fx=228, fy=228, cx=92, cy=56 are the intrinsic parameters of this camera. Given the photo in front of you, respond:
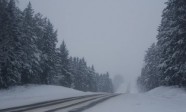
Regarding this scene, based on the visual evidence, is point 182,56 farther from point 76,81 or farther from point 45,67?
point 76,81

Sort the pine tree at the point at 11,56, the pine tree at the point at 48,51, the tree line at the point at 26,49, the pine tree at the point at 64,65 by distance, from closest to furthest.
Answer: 1. the tree line at the point at 26,49
2. the pine tree at the point at 11,56
3. the pine tree at the point at 48,51
4. the pine tree at the point at 64,65

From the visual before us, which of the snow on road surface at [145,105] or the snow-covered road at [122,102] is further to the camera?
the snow-covered road at [122,102]

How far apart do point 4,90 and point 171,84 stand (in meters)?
22.8

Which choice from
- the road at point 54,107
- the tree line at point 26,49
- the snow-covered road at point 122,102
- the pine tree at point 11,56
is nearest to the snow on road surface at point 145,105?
the snow-covered road at point 122,102

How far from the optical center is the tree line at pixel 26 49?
2293 centimetres

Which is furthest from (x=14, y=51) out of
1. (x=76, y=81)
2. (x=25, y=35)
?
(x=76, y=81)

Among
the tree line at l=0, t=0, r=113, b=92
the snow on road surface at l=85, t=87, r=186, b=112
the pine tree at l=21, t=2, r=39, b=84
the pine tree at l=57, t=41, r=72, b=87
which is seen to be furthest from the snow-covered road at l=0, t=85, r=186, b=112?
the pine tree at l=57, t=41, r=72, b=87

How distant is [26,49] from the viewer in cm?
3462

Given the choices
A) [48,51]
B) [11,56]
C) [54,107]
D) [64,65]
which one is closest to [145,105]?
[54,107]

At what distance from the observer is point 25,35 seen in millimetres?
33750

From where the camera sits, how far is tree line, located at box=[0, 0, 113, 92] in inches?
903

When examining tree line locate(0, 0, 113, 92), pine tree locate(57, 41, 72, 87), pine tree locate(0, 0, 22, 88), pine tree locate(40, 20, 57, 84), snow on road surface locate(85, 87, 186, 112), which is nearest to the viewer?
snow on road surface locate(85, 87, 186, 112)

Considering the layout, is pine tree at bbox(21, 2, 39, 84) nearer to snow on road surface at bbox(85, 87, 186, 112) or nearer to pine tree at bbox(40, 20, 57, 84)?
pine tree at bbox(40, 20, 57, 84)

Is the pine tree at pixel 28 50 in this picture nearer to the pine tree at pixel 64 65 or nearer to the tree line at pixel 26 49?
the tree line at pixel 26 49
